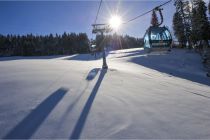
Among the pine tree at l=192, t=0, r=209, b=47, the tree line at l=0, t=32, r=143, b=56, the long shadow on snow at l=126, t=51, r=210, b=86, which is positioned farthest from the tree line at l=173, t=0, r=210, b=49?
the tree line at l=0, t=32, r=143, b=56

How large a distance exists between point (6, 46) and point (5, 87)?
262 ft

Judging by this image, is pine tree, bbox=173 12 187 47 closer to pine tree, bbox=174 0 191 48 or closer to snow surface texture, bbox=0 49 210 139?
pine tree, bbox=174 0 191 48

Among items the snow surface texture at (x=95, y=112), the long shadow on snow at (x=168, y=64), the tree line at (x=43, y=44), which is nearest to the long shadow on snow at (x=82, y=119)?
the snow surface texture at (x=95, y=112)

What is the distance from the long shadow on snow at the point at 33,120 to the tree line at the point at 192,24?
4625 cm

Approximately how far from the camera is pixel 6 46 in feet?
275

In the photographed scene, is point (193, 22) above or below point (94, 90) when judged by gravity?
above

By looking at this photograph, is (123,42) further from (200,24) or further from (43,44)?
(200,24)

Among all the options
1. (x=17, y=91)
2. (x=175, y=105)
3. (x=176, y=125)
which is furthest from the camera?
(x=17, y=91)

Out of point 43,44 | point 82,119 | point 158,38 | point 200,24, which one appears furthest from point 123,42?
point 82,119

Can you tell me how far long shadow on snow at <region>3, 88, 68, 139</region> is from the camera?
594cm

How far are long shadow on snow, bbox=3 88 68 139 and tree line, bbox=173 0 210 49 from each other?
4625cm

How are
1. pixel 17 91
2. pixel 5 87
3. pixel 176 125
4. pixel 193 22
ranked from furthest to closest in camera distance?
pixel 193 22, pixel 5 87, pixel 17 91, pixel 176 125

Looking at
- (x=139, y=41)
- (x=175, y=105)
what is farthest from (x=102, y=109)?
(x=139, y=41)

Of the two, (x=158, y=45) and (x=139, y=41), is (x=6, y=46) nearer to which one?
(x=139, y=41)
